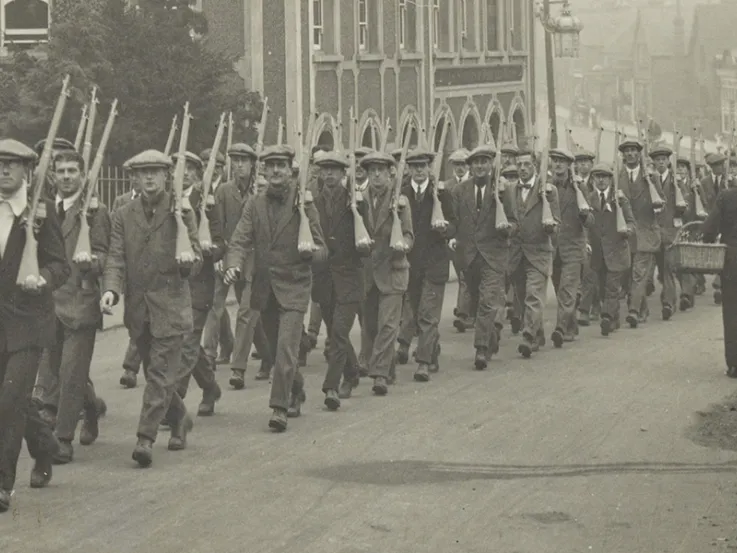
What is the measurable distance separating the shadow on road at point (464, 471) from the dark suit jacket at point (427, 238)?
4959mm

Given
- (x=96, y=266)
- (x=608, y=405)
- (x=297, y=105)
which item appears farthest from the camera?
(x=297, y=105)

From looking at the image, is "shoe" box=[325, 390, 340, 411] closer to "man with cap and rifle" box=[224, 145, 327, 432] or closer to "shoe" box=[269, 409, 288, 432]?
"man with cap and rifle" box=[224, 145, 327, 432]

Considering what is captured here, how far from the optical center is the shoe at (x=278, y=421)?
13.5 metres

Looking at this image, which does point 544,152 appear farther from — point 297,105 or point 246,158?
point 297,105

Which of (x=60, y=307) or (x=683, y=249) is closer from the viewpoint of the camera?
(x=60, y=307)

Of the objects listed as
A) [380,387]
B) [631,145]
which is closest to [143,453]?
[380,387]

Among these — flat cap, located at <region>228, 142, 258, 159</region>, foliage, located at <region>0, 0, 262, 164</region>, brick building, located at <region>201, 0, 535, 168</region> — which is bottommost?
flat cap, located at <region>228, 142, 258, 159</region>

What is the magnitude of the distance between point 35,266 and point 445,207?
22.4 feet

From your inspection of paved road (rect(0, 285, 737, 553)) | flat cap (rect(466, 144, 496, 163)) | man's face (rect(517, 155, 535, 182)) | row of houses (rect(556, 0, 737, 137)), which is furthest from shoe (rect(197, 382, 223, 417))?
row of houses (rect(556, 0, 737, 137))

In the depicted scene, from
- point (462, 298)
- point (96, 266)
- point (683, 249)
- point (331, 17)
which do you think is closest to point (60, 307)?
point (96, 266)

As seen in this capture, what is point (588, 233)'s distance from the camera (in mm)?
21391

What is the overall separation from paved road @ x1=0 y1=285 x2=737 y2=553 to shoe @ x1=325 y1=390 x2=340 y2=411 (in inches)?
3.0

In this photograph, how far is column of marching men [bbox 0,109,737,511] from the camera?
1127 centimetres

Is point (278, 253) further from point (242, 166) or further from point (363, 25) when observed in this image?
point (363, 25)
